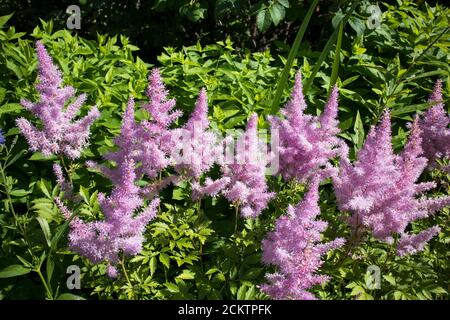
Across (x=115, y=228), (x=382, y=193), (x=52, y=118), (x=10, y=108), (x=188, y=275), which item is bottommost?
(x=188, y=275)

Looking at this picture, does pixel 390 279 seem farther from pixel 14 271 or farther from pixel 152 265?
pixel 14 271

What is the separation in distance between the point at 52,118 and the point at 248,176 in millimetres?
915

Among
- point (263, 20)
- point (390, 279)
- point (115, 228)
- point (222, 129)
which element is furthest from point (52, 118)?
point (263, 20)

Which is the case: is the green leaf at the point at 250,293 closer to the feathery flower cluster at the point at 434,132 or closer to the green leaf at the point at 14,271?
the green leaf at the point at 14,271

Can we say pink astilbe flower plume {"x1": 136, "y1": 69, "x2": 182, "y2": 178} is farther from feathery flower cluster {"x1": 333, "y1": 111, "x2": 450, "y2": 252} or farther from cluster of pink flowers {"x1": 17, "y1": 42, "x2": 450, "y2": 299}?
feathery flower cluster {"x1": 333, "y1": 111, "x2": 450, "y2": 252}

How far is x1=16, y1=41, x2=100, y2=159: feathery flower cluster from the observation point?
8.06 feet

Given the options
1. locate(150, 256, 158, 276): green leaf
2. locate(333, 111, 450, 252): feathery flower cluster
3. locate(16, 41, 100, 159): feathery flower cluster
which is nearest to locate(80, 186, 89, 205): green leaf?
locate(16, 41, 100, 159): feathery flower cluster

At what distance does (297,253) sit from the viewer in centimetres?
195


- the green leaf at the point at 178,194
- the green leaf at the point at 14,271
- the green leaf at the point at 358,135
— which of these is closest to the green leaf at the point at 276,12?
the green leaf at the point at 358,135

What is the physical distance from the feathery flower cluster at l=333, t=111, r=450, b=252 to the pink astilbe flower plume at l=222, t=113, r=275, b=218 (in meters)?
0.35

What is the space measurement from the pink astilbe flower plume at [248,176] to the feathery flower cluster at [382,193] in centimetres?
35

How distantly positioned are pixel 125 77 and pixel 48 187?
3.06 feet

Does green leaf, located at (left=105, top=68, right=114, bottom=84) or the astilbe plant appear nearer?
the astilbe plant
